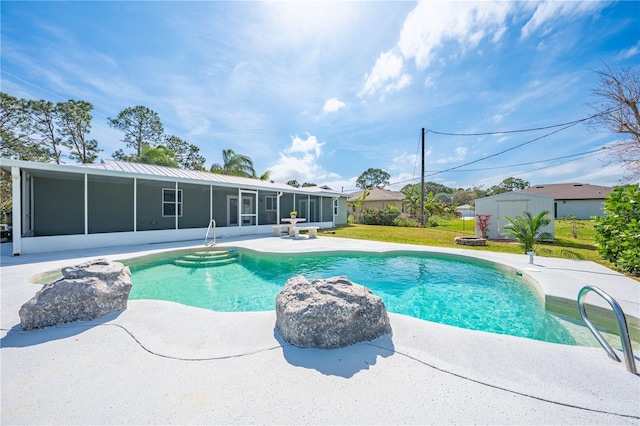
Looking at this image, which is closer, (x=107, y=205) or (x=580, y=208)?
(x=107, y=205)

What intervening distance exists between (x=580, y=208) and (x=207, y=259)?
40.9 m

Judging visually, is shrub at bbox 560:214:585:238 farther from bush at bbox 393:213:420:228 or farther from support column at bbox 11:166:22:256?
support column at bbox 11:166:22:256

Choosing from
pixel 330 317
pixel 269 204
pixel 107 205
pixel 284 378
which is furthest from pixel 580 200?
pixel 107 205

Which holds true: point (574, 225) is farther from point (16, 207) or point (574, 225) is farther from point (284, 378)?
point (16, 207)

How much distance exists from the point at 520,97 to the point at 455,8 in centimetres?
786

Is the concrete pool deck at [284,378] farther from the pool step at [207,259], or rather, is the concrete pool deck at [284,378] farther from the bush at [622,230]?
the bush at [622,230]

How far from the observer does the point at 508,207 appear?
12.7m

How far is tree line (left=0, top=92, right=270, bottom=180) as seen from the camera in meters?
18.6

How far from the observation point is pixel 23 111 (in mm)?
18953

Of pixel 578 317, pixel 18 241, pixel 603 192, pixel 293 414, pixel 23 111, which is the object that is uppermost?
pixel 23 111

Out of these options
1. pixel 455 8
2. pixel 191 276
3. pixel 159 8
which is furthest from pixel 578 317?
pixel 159 8

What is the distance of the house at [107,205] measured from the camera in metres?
8.06

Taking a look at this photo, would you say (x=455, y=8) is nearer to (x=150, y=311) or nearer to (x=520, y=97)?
(x=520, y=97)

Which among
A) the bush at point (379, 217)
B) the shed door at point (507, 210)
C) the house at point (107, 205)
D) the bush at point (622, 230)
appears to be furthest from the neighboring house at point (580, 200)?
the house at point (107, 205)
